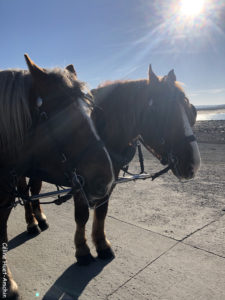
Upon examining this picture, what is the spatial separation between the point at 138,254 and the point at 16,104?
8.04ft

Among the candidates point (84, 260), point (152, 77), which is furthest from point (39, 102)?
point (84, 260)

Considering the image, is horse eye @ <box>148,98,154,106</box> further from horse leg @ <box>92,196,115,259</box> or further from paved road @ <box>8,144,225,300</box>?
paved road @ <box>8,144,225,300</box>

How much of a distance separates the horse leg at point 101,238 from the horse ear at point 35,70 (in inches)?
78.9

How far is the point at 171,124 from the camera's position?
2.80 meters

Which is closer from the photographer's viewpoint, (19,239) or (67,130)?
(67,130)

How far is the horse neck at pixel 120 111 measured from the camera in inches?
116

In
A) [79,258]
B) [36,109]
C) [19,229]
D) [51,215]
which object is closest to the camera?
[36,109]

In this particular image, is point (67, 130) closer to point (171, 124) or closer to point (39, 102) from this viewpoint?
point (39, 102)

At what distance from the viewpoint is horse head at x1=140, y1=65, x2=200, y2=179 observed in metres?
2.76

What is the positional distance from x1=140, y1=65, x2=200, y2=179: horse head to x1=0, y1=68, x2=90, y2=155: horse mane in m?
1.17

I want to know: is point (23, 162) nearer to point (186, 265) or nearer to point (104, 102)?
point (104, 102)

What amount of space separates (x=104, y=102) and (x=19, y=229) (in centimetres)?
265

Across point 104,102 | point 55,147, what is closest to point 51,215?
point 104,102

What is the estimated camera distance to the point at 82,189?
198 centimetres
